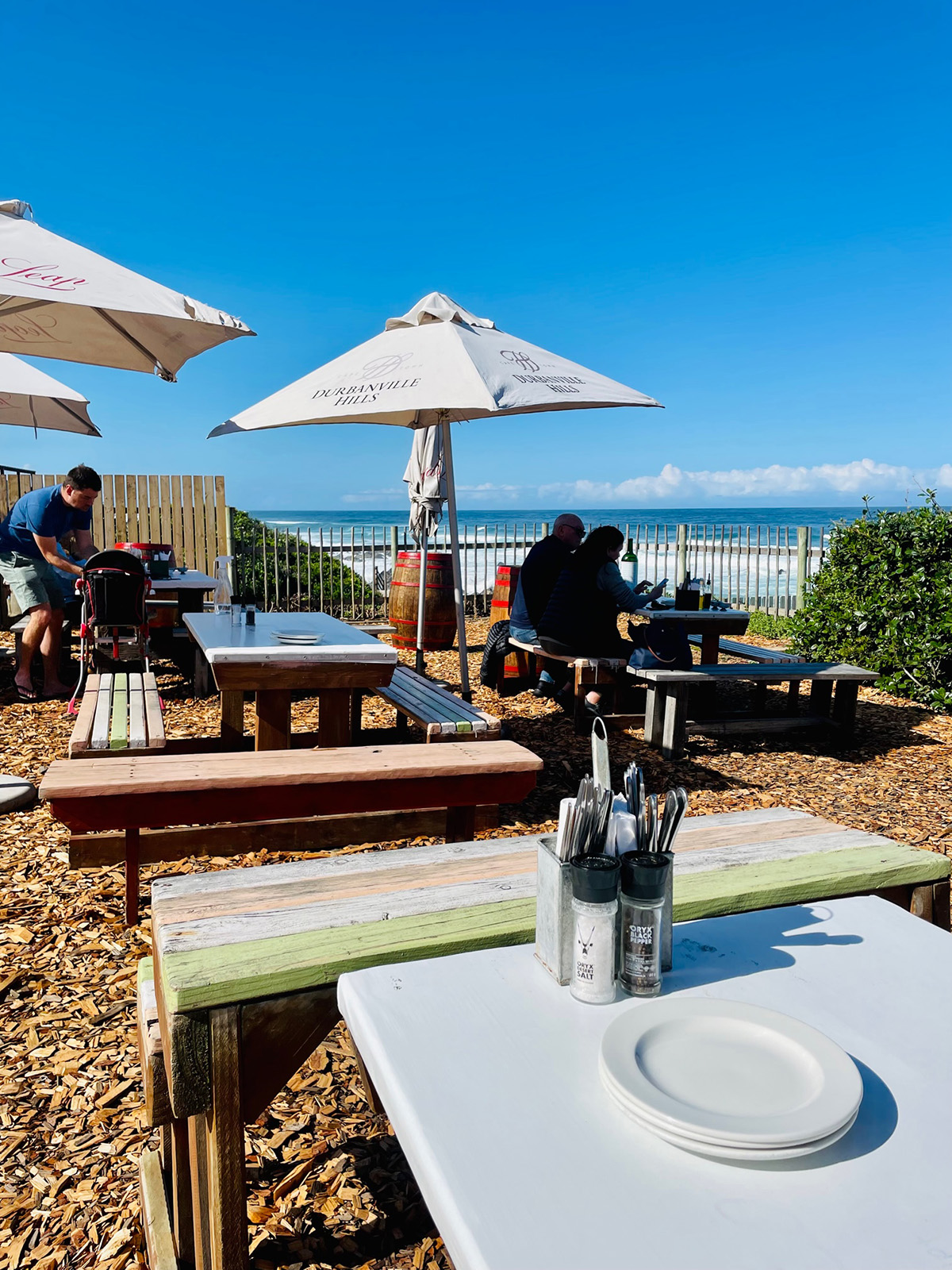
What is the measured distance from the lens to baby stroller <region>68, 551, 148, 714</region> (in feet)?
19.7

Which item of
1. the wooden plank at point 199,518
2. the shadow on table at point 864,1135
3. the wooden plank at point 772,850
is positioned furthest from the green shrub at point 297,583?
the shadow on table at point 864,1135

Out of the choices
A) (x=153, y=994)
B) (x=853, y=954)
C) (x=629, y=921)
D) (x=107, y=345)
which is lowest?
(x=153, y=994)

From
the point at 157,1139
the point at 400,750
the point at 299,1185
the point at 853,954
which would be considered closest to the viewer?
the point at 853,954

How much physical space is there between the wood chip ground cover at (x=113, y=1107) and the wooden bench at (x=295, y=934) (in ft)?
0.68

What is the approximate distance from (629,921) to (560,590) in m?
5.16

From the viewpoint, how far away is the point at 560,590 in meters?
6.36

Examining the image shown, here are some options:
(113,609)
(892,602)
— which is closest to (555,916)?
(113,609)

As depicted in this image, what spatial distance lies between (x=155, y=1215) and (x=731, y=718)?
5.30 metres

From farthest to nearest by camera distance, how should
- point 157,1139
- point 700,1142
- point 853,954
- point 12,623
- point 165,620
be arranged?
point 12,623
point 165,620
point 157,1139
point 853,954
point 700,1142

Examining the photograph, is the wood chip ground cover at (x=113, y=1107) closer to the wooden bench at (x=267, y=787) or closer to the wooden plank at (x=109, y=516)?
the wooden bench at (x=267, y=787)

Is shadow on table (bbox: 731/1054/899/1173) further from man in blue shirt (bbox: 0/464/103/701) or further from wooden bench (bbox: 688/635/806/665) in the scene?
man in blue shirt (bbox: 0/464/103/701)

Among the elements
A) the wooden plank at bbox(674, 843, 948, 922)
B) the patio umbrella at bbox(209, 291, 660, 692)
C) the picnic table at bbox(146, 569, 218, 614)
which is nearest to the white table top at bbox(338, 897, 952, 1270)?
the wooden plank at bbox(674, 843, 948, 922)

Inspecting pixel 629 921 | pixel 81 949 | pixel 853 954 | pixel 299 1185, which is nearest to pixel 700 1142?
pixel 629 921

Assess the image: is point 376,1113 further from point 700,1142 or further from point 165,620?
point 165,620
